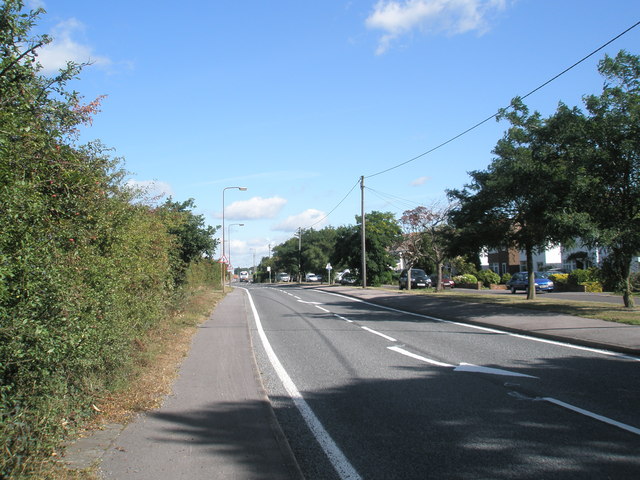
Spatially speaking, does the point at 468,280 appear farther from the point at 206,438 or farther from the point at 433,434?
the point at 206,438

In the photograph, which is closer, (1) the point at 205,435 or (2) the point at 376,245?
(1) the point at 205,435

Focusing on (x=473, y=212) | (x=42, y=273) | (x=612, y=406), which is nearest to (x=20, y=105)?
(x=42, y=273)

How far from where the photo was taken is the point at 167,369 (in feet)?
27.3

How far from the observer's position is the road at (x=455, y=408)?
4516 mm

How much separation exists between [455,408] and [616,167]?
44.2 feet

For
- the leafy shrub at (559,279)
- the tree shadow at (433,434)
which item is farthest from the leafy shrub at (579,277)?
the tree shadow at (433,434)

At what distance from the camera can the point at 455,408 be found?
6297 millimetres

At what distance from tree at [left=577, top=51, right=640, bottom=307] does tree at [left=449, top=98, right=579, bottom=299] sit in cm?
84

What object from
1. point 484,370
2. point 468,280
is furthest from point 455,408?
point 468,280

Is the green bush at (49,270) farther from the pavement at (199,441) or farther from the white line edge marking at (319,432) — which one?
the white line edge marking at (319,432)

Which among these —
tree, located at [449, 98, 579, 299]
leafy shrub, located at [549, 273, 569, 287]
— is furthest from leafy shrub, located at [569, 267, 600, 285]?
tree, located at [449, 98, 579, 299]

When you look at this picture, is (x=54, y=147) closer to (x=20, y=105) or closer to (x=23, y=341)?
(x=20, y=105)

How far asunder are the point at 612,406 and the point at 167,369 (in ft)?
21.4

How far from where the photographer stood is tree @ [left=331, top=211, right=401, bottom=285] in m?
52.3
